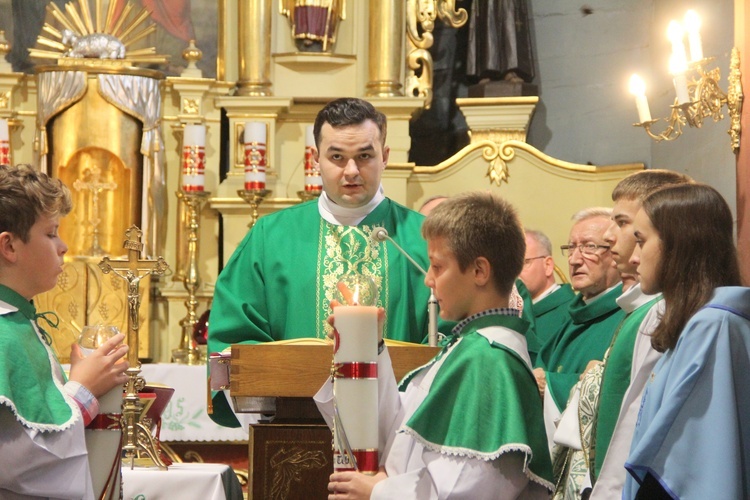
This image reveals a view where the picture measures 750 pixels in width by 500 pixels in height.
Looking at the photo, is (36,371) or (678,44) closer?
(36,371)

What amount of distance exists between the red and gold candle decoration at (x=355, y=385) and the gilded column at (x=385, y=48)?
19.1 feet

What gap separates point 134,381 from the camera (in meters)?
3.91

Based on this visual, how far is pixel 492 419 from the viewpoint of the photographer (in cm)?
279

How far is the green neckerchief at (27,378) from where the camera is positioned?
3.00 metres

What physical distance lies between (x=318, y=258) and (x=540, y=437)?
1.89 m

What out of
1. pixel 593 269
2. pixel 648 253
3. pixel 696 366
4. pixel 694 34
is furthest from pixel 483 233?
pixel 694 34

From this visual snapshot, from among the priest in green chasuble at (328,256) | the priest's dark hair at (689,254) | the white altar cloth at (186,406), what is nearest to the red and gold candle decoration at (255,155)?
the white altar cloth at (186,406)

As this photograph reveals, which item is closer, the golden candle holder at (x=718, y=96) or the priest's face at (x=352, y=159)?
the priest's face at (x=352, y=159)

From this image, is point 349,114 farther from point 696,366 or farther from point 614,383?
point 696,366

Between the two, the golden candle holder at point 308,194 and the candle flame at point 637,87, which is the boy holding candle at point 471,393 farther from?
the golden candle holder at point 308,194

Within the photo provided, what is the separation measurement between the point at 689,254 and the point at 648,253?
0.10 m

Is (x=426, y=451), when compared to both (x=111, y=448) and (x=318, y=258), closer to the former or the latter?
(x=111, y=448)

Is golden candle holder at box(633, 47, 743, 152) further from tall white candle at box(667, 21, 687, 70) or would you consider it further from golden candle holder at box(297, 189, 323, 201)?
golden candle holder at box(297, 189, 323, 201)

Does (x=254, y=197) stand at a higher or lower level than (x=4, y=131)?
lower
